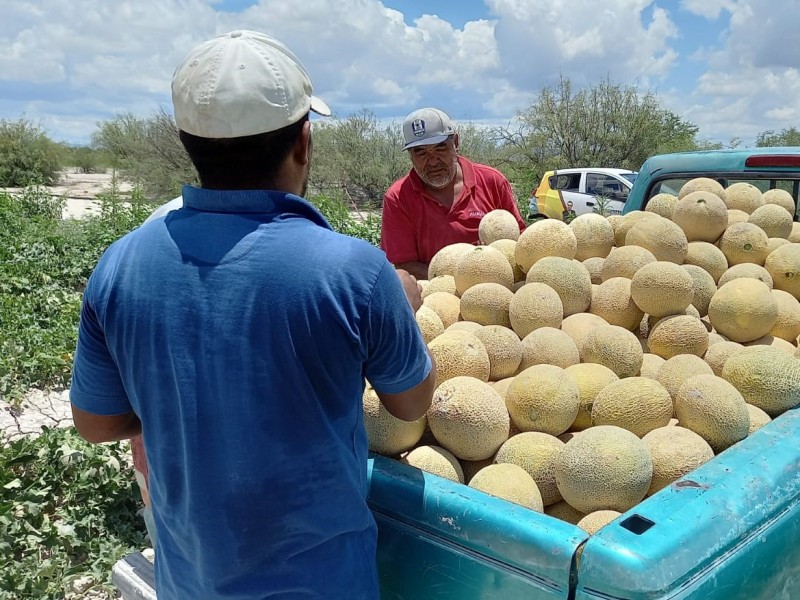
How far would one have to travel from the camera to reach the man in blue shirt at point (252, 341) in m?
1.16

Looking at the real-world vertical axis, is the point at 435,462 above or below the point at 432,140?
below

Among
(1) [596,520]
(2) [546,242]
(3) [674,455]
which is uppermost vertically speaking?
(2) [546,242]

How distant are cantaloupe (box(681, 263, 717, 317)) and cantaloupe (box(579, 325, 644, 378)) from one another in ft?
1.68

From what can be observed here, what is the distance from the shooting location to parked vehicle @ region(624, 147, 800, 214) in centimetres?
334

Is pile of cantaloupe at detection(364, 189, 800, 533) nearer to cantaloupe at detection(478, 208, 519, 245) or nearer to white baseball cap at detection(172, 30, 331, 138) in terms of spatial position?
cantaloupe at detection(478, 208, 519, 245)

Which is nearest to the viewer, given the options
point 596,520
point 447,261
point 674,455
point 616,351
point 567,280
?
point 596,520

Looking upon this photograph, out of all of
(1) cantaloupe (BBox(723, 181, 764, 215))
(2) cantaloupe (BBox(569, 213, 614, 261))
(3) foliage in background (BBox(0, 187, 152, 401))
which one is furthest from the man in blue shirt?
(3) foliage in background (BBox(0, 187, 152, 401))

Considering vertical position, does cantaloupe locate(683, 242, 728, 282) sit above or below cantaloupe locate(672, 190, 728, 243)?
below

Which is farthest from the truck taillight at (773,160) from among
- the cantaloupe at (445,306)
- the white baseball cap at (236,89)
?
the white baseball cap at (236,89)

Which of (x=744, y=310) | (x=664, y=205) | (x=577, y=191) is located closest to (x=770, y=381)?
(x=744, y=310)

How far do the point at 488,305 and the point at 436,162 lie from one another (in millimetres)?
1626

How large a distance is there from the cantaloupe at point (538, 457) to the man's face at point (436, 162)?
89.7 inches

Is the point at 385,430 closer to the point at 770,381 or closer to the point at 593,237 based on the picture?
the point at 770,381

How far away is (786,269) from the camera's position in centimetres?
266
